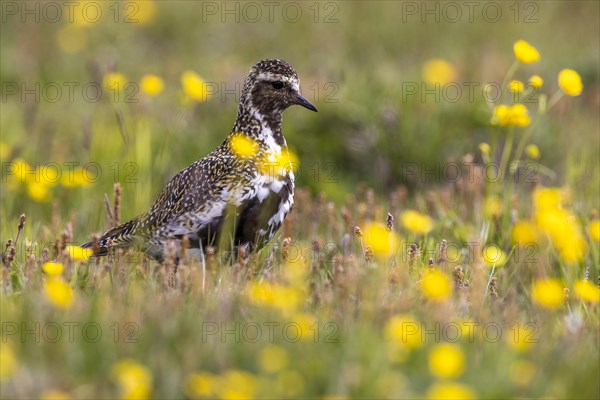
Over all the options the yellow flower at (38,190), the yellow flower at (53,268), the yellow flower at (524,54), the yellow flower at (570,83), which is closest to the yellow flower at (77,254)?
the yellow flower at (53,268)

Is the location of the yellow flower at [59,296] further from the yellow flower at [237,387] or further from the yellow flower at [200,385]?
the yellow flower at [237,387]

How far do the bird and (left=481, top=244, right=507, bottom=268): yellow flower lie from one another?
1193 millimetres

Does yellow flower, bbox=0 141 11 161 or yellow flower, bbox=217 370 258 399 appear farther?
yellow flower, bbox=0 141 11 161

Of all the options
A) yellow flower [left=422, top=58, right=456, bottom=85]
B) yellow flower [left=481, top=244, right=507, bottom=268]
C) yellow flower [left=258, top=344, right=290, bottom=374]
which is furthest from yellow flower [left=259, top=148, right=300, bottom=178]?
yellow flower [left=422, top=58, right=456, bottom=85]

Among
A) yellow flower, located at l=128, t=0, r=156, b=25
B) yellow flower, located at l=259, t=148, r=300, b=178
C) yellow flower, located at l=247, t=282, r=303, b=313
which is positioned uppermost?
yellow flower, located at l=128, t=0, r=156, b=25

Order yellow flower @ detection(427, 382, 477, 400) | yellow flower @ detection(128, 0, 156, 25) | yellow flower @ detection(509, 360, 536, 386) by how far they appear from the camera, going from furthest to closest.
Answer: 1. yellow flower @ detection(128, 0, 156, 25)
2. yellow flower @ detection(509, 360, 536, 386)
3. yellow flower @ detection(427, 382, 477, 400)

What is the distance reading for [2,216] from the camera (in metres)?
7.37

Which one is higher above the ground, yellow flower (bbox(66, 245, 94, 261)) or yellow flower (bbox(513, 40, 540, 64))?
yellow flower (bbox(513, 40, 540, 64))

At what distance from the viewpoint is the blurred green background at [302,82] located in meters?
8.41

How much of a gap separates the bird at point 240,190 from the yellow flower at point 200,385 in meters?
1.91

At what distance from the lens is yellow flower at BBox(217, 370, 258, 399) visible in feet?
12.3

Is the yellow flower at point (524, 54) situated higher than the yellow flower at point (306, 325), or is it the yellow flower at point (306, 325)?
the yellow flower at point (524, 54)

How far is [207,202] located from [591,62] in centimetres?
701

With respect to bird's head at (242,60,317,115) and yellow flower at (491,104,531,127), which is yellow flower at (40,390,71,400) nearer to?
bird's head at (242,60,317,115)
